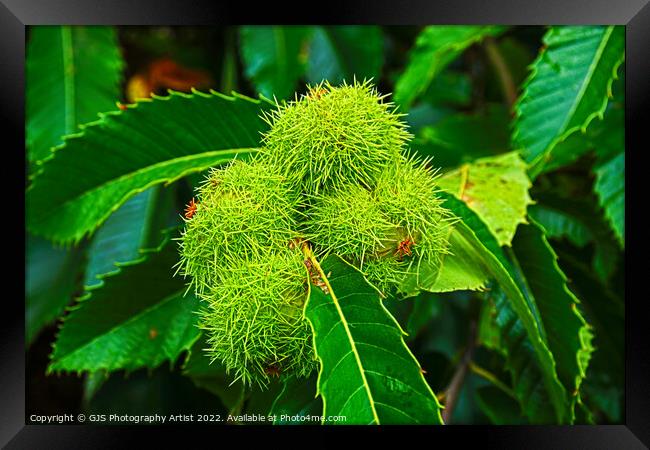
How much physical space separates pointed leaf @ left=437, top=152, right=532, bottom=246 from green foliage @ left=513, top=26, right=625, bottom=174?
0.11m

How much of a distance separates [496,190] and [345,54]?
95cm

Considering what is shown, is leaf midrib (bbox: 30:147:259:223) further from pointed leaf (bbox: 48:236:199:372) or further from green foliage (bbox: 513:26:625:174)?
green foliage (bbox: 513:26:625:174)

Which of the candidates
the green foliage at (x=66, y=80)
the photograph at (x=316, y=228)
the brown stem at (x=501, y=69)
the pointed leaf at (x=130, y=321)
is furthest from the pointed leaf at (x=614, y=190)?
the green foliage at (x=66, y=80)

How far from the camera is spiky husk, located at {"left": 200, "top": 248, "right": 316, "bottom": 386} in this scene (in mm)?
670

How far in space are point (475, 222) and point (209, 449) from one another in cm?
60

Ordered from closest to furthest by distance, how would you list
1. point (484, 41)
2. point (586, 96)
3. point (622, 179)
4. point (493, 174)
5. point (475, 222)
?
point (475, 222) < point (493, 174) < point (586, 96) < point (622, 179) < point (484, 41)

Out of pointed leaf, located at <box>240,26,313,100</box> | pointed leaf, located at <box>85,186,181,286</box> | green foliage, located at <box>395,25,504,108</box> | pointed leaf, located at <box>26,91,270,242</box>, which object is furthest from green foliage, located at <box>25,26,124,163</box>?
green foliage, located at <box>395,25,504,108</box>

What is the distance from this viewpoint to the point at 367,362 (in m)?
0.73

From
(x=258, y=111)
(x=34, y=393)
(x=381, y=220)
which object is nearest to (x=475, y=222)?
(x=381, y=220)

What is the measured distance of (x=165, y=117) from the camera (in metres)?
0.98

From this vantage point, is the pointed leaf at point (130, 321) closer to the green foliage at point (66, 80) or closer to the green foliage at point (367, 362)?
the green foliage at point (367, 362)

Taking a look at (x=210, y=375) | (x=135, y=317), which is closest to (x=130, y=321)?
(x=135, y=317)

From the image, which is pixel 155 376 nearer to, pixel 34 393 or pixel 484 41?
pixel 34 393

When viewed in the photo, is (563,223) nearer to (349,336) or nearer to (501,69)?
(501,69)
